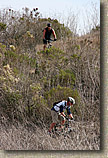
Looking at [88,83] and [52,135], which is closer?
[52,135]

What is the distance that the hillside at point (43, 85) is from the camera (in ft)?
9.66

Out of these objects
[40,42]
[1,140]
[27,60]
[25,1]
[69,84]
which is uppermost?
[25,1]

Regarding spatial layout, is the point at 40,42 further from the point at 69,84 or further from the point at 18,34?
the point at 69,84

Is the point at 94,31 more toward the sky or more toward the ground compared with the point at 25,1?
more toward the ground

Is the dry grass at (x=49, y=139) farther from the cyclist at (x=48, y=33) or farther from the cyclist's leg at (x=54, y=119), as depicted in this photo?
the cyclist at (x=48, y=33)

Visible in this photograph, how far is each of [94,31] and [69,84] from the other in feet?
2.26

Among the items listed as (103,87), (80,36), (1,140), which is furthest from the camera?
(80,36)

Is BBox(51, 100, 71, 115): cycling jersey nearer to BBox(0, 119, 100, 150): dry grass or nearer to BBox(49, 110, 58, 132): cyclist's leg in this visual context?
BBox(49, 110, 58, 132): cyclist's leg

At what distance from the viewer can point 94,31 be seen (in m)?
Answer: 3.11

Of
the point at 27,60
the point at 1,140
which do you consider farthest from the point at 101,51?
the point at 1,140

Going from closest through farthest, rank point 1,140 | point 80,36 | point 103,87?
point 103,87 → point 1,140 → point 80,36

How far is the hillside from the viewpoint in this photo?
9.66ft

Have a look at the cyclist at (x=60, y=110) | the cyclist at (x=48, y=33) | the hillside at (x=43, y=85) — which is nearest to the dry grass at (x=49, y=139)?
the hillside at (x=43, y=85)

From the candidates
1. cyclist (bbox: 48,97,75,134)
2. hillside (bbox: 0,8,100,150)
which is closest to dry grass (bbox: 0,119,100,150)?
hillside (bbox: 0,8,100,150)
